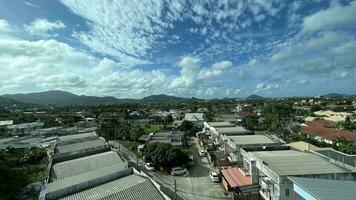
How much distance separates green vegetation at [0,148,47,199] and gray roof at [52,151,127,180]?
12.9 ft

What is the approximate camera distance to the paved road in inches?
1001

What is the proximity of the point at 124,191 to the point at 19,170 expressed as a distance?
2622 cm

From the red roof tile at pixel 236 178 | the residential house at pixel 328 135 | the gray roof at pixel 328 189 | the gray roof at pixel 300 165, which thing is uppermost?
the gray roof at pixel 328 189

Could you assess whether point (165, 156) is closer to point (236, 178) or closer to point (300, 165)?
point (236, 178)

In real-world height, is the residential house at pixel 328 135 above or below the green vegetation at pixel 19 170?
above

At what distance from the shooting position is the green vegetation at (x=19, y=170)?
2758 centimetres

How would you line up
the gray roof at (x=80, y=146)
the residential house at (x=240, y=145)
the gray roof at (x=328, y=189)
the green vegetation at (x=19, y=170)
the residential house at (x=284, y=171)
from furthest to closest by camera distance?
the gray roof at (x=80, y=146) < the residential house at (x=240, y=145) < the green vegetation at (x=19, y=170) < the residential house at (x=284, y=171) < the gray roof at (x=328, y=189)

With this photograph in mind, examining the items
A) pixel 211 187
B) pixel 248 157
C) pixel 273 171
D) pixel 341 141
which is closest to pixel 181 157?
pixel 211 187

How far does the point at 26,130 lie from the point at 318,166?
86.8 metres

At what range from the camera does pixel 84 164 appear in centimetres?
2680

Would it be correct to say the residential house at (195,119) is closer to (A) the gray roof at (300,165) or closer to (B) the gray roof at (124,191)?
(A) the gray roof at (300,165)

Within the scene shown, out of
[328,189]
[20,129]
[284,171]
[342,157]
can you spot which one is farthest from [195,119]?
[328,189]

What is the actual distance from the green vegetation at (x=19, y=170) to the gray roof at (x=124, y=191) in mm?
11719

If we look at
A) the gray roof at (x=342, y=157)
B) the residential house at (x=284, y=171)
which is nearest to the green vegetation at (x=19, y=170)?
the residential house at (x=284, y=171)
